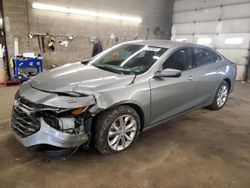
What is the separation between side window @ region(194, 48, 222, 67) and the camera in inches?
122

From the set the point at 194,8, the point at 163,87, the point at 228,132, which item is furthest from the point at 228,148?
the point at 194,8

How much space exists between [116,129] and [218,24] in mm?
7709

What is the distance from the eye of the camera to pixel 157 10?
920cm

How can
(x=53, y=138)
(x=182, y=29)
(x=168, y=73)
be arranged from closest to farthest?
(x=53, y=138), (x=168, y=73), (x=182, y=29)

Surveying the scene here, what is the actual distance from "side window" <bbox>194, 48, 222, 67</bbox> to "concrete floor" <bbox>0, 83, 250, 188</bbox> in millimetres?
1071

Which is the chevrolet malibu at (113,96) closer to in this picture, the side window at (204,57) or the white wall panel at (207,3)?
the side window at (204,57)

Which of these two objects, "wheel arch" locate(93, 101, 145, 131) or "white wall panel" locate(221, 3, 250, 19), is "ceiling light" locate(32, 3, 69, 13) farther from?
"white wall panel" locate(221, 3, 250, 19)

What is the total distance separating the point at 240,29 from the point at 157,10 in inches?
141

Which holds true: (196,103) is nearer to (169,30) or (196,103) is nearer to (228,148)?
(228,148)

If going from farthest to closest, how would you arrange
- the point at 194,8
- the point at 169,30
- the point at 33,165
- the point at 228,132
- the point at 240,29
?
the point at 169,30, the point at 194,8, the point at 240,29, the point at 228,132, the point at 33,165

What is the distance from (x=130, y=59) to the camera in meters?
2.70

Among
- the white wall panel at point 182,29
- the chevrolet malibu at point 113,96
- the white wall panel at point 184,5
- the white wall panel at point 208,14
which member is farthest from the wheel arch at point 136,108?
the white wall panel at point 184,5

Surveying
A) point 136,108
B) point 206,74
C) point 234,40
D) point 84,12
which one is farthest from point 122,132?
point 234,40

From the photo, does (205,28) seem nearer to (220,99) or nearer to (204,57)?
(220,99)
